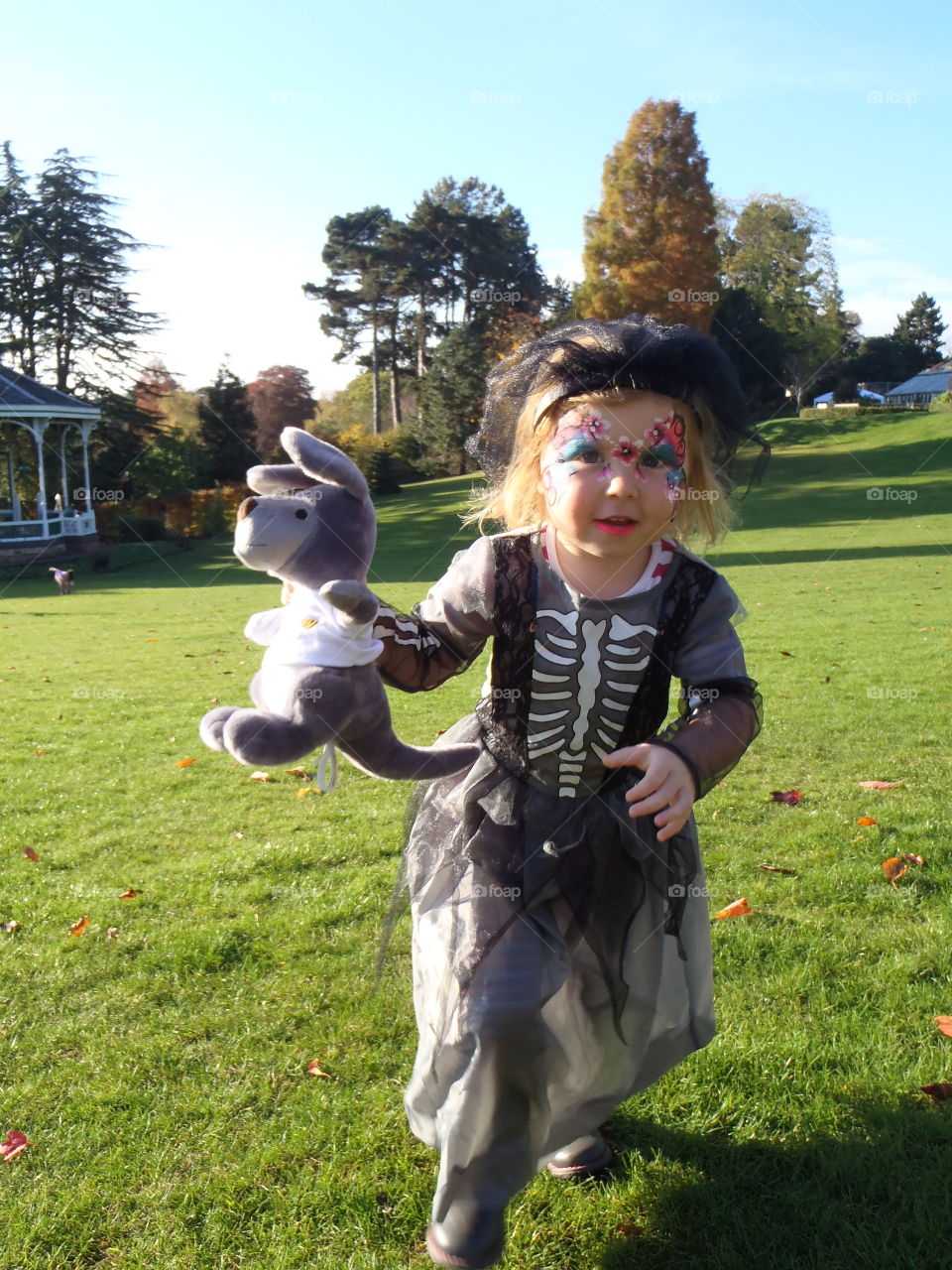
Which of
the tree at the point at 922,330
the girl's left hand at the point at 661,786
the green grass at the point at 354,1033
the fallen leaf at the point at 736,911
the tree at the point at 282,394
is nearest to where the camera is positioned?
the girl's left hand at the point at 661,786

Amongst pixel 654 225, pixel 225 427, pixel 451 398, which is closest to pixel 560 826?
pixel 225 427

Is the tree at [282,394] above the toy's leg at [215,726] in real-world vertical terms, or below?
above

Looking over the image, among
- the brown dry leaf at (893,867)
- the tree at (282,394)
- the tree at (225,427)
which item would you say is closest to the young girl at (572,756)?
the brown dry leaf at (893,867)

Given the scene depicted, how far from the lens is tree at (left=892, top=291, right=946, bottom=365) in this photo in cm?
6284

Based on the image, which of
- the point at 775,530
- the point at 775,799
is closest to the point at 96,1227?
the point at 775,799

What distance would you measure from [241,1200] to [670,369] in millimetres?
2312

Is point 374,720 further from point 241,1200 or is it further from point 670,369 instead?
point 241,1200

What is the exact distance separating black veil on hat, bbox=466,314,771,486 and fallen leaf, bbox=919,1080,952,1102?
186 centimetres

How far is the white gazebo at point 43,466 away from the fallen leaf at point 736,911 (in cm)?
2403

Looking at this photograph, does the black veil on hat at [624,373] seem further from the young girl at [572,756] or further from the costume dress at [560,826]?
the costume dress at [560,826]

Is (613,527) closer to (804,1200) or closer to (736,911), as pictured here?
(804,1200)

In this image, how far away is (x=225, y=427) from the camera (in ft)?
75.4

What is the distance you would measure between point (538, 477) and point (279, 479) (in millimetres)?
844

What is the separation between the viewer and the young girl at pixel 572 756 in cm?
214
